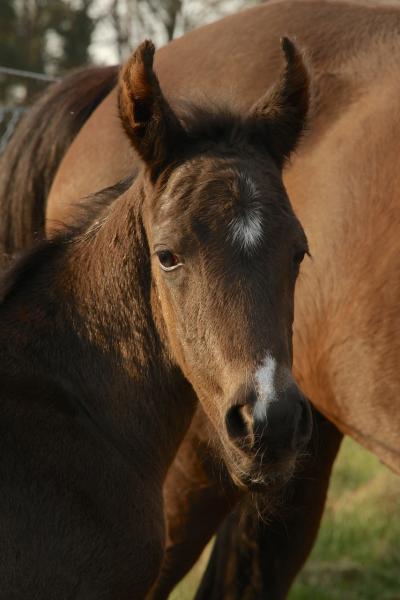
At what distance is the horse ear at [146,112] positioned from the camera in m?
3.02

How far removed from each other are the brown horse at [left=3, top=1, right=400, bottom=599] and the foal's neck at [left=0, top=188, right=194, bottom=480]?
0.39 metres

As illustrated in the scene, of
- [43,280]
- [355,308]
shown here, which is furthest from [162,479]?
[355,308]

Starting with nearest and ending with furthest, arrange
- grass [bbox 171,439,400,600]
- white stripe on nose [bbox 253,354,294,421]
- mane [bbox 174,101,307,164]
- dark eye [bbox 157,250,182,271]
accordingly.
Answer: white stripe on nose [bbox 253,354,294,421] → dark eye [bbox 157,250,182,271] → mane [bbox 174,101,307,164] → grass [bbox 171,439,400,600]

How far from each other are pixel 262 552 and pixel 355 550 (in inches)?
68.6

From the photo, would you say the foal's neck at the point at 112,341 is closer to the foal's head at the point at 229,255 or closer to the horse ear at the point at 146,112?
the foal's head at the point at 229,255

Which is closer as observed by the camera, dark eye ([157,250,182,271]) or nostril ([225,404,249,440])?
nostril ([225,404,249,440])

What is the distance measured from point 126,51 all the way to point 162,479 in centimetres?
1227

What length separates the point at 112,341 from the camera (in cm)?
329

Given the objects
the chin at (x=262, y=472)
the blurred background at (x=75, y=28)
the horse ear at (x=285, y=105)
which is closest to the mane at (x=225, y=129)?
the horse ear at (x=285, y=105)

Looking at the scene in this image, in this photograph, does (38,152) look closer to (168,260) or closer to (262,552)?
(168,260)

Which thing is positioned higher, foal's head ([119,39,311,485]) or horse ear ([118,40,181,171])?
horse ear ([118,40,181,171])

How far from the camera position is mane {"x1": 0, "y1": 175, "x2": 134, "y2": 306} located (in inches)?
131

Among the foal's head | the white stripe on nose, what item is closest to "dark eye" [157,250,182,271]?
the foal's head

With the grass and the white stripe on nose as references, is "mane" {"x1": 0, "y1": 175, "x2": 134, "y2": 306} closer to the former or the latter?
the white stripe on nose
